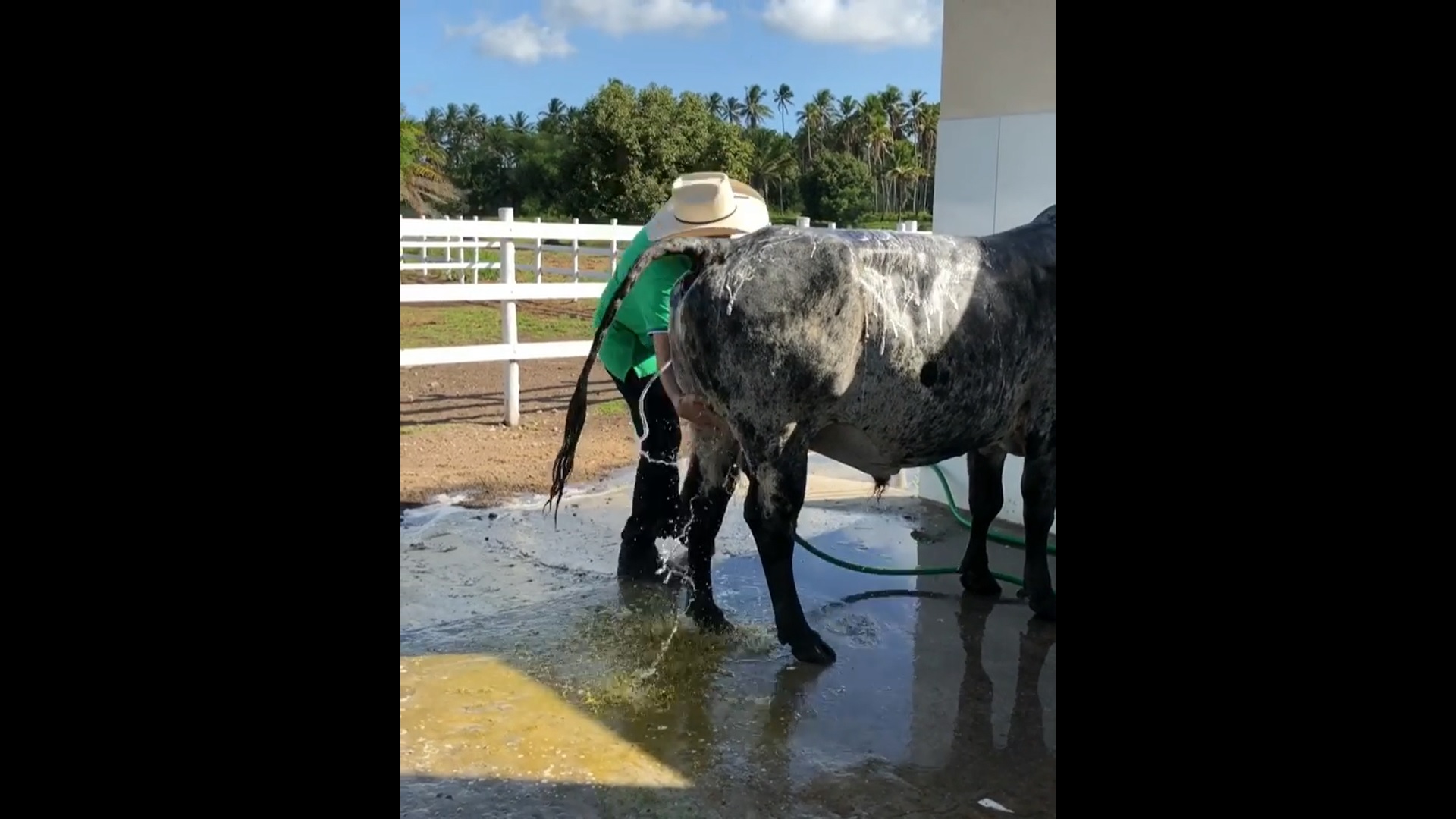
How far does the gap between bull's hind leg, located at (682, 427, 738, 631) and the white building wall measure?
205 centimetres

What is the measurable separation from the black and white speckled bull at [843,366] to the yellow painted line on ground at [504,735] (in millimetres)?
890

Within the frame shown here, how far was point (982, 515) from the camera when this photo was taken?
4.86 m

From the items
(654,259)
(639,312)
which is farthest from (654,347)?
(654,259)

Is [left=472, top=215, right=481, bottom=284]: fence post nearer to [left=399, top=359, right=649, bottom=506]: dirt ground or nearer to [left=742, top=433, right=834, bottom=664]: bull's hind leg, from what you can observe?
[left=399, top=359, right=649, bottom=506]: dirt ground

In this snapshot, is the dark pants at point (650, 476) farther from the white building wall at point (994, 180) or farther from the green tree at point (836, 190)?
the green tree at point (836, 190)

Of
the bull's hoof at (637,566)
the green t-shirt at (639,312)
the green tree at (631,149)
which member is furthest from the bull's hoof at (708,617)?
the green tree at (631,149)

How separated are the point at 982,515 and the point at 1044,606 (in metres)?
0.51

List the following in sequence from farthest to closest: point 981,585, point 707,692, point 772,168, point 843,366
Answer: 1. point 772,168
2. point 981,585
3. point 843,366
4. point 707,692

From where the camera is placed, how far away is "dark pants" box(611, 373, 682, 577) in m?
4.94

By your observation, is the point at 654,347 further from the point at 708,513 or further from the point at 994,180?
the point at 994,180

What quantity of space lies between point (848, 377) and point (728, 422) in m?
0.48

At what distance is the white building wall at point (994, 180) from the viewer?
5645mm

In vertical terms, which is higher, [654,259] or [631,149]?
[631,149]
